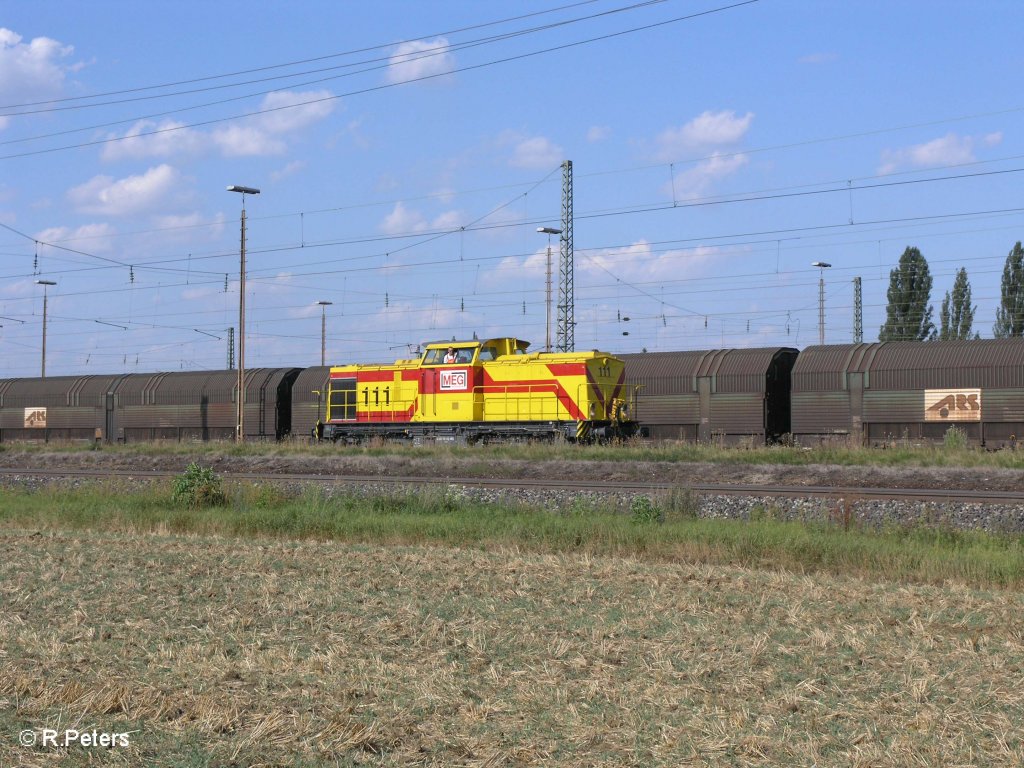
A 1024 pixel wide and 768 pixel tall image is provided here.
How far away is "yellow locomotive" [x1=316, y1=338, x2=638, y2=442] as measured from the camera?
29.2m

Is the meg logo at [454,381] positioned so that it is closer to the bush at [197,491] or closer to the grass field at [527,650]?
the bush at [197,491]

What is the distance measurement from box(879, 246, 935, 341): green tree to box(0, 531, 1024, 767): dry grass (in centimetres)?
5523

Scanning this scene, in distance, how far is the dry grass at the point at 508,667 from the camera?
203 inches

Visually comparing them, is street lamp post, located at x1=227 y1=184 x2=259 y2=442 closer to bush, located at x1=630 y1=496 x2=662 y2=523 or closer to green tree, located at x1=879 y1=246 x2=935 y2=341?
bush, located at x1=630 y1=496 x2=662 y2=523

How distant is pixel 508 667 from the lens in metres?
6.62

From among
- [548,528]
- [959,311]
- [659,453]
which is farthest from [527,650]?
[959,311]

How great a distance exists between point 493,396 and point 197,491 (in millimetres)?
13330

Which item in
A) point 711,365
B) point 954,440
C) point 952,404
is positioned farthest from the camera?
point 711,365

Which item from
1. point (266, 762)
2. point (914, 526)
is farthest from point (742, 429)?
point (266, 762)

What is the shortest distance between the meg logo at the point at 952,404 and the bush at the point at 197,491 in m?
20.6

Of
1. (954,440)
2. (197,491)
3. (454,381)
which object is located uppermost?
(454,381)

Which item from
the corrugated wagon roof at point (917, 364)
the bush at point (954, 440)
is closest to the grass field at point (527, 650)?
the bush at point (954, 440)

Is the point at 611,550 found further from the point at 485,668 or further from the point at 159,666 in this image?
the point at 159,666

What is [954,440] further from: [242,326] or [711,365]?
[242,326]
